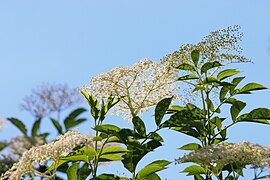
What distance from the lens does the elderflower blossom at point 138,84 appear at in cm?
277

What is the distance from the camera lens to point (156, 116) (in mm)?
2617

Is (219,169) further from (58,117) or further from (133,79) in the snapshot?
(58,117)

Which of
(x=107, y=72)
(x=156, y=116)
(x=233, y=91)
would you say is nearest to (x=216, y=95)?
(x=233, y=91)

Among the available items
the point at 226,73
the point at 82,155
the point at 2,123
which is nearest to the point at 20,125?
the point at 2,123

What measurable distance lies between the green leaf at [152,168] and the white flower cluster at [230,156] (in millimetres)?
191

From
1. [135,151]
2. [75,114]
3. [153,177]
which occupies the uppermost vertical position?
[75,114]

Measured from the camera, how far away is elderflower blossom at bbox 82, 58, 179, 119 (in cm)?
277

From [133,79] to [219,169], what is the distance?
59 centimetres

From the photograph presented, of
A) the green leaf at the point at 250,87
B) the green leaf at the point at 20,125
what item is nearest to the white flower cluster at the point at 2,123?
the green leaf at the point at 20,125

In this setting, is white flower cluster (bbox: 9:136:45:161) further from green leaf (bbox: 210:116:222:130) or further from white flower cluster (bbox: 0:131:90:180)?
green leaf (bbox: 210:116:222:130)

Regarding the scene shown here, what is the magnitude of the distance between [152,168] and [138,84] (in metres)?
0.42

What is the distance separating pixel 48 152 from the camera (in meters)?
2.58

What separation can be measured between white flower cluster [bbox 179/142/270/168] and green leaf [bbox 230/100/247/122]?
0.27 metres

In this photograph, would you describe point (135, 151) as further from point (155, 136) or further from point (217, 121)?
point (217, 121)
